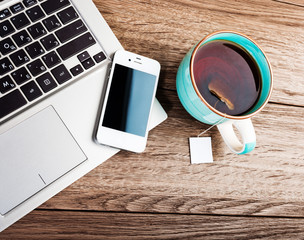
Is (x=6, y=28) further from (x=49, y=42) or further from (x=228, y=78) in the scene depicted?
(x=228, y=78)

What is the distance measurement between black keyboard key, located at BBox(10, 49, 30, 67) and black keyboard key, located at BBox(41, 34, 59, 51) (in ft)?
0.11

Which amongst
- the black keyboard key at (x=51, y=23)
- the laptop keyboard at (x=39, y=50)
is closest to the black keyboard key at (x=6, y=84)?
the laptop keyboard at (x=39, y=50)

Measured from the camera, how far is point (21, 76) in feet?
1.42

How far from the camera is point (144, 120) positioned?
0.49 meters

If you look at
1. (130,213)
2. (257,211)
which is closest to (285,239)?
(257,211)

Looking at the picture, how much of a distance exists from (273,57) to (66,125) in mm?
436

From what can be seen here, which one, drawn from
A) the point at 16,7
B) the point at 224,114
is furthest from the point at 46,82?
the point at 224,114

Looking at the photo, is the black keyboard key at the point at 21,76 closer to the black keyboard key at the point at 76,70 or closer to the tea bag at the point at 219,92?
the black keyboard key at the point at 76,70

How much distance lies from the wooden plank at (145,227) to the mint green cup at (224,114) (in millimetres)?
174

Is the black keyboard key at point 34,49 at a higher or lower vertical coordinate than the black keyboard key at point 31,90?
higher

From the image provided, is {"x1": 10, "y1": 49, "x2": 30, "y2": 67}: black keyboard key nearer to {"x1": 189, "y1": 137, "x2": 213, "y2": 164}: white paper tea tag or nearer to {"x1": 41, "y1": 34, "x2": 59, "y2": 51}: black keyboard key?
{"x1": 41, "y1": 34, "x2": 59, "y2": 51}: black keyboard key

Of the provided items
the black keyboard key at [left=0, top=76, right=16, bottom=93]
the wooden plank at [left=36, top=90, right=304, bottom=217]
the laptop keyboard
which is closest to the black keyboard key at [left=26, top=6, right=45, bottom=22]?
the laptop keyboard

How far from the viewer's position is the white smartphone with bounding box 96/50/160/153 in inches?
18.6

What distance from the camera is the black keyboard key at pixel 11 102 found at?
424 mm
